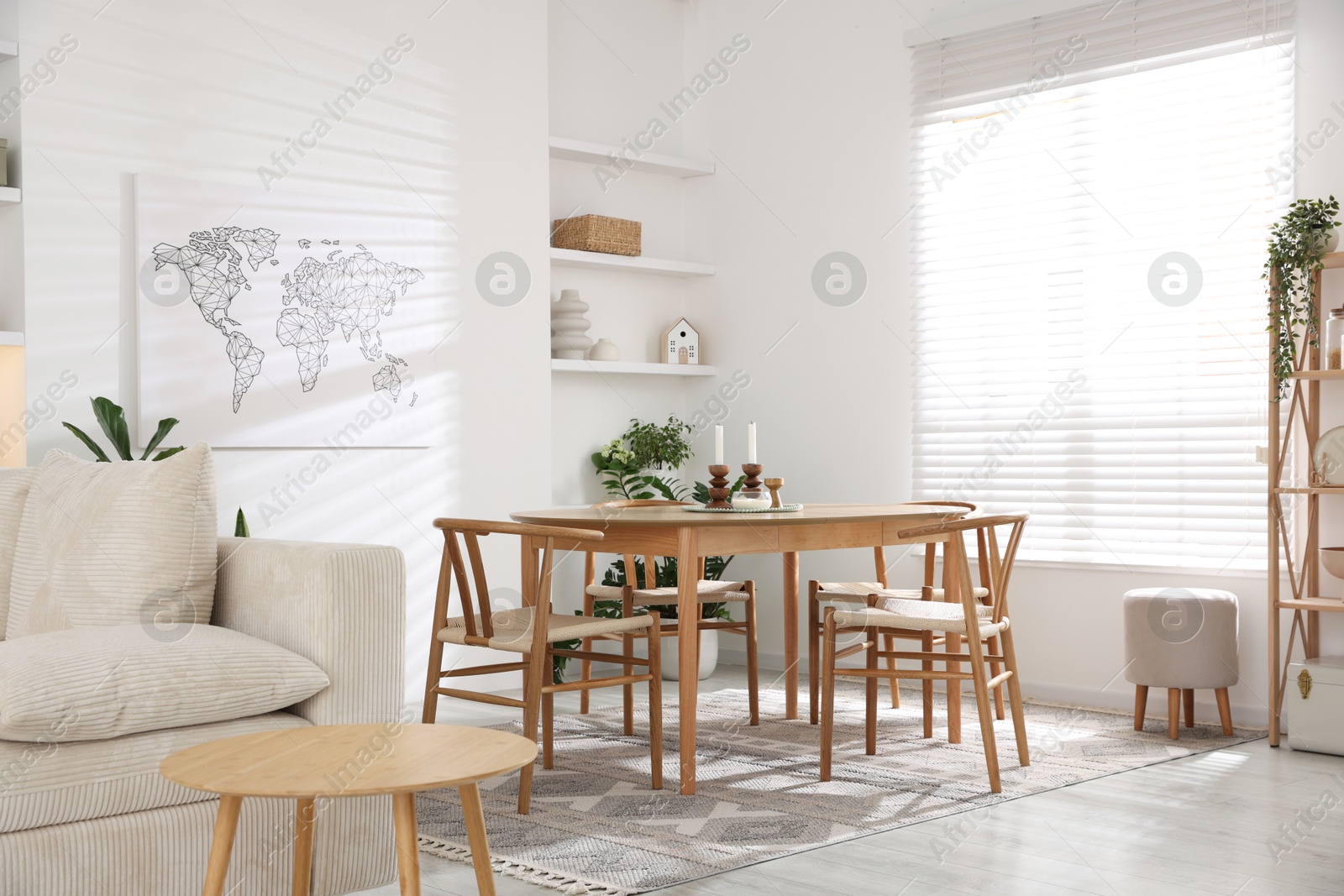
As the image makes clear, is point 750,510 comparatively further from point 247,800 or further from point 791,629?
point 247,800

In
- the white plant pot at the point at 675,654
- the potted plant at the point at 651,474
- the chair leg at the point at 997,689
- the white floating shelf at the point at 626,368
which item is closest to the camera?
the chair leg at the point at 997,689

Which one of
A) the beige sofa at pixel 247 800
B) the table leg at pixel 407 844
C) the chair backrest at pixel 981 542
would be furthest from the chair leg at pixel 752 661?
the table leg at pixel 407 844

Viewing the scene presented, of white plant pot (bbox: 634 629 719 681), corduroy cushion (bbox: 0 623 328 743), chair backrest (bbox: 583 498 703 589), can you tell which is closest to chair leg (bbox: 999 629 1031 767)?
chair backrest (bbox: 583 498 703 589)

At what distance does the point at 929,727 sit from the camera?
13.1ft

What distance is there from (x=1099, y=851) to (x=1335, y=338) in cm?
202

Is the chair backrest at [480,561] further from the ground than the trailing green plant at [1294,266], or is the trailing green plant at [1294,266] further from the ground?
the trailing green plant at [1294,266]

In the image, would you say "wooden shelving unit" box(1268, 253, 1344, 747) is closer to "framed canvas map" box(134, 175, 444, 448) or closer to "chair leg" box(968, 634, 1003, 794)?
"chair leg" box(968, 634, 1003, 794)

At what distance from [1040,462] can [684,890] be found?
9.18 feet

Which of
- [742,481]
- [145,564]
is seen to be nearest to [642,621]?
[742,481]

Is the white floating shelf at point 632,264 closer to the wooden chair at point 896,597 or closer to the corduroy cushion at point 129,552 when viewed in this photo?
the wooden chair at point 896,597

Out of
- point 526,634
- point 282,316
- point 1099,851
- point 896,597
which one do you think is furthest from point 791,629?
point 282,316

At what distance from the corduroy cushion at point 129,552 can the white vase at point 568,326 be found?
286 cm

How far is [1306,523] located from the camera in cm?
411

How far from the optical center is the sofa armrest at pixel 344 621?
234cm
